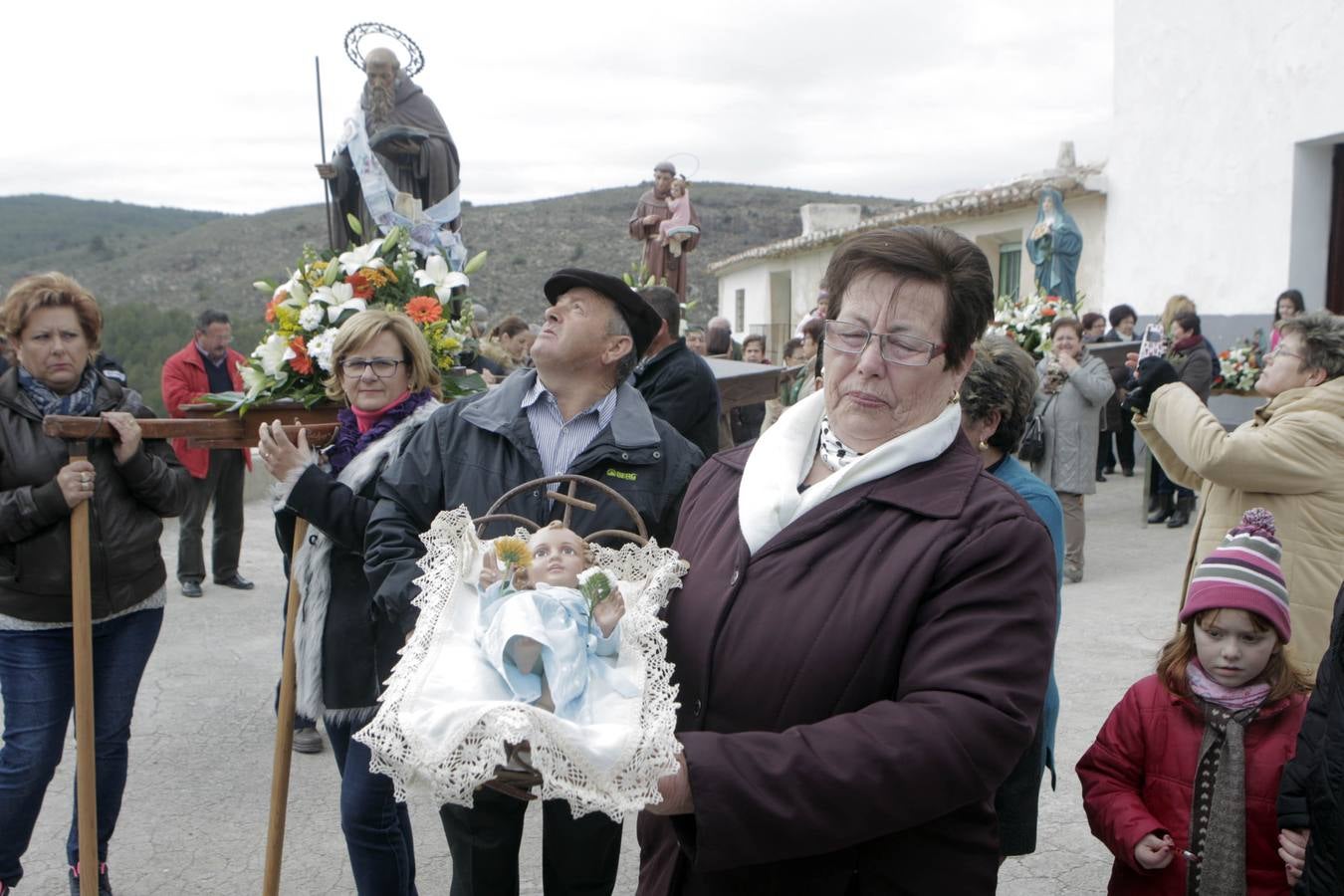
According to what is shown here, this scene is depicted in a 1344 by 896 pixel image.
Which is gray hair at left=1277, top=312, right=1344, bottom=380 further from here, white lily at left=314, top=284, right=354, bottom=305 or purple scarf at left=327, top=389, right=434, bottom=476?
white lily at left=314, top=284, right=354, bottom=305

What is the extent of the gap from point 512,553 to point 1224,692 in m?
1.89

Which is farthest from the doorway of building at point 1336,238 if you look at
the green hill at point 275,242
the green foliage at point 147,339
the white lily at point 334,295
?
the green hill at point 275,242

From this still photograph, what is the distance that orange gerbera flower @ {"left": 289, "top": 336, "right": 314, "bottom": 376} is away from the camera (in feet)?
13.2

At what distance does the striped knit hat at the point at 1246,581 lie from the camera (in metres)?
2.73

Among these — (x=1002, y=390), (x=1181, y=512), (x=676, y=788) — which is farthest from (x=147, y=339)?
(x=676, y=788)

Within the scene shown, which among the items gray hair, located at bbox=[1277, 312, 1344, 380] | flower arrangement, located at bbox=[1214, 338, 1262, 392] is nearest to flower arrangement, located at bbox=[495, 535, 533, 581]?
gray hair, located at bbox=[1277, 312, 1344, 380]

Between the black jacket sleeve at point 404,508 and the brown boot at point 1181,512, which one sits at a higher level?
the black jacket sleeve at point 404,508

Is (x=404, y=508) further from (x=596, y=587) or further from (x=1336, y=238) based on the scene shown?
(x=1336, y=238)

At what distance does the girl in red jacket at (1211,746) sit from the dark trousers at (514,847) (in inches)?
51.5

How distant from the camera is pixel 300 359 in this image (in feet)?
13.2

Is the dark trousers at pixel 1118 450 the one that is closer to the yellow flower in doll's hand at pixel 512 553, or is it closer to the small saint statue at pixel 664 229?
the small saint statue at pixel 664 229

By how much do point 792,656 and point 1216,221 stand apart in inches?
547

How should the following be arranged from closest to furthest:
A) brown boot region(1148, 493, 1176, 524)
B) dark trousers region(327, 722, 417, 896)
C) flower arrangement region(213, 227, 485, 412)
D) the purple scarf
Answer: dark trousers region(327, 722, 417, 896) → the purple scarf → flower arrangement region(213, 227, 485, 412) → brown boot region(1148, 493, 1176, 524)

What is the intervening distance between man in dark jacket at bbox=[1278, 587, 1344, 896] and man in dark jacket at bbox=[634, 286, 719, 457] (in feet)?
10.2
